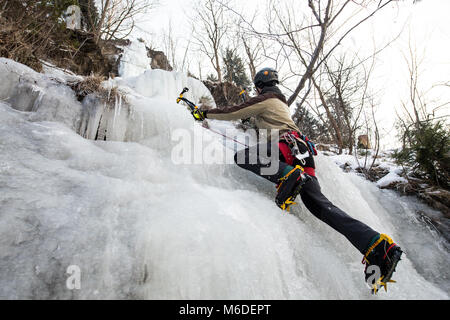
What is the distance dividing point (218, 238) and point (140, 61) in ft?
43.8

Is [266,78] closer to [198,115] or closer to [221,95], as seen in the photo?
[198,115]

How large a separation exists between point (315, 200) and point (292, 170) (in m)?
0.31

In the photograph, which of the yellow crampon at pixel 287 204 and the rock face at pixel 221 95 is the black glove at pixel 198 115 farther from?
the rock face at pixel 221 95

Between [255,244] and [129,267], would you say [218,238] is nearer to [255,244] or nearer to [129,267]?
[255,244]

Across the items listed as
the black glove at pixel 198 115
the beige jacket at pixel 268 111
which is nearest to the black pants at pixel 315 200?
the beige jacket at pixel 268 111

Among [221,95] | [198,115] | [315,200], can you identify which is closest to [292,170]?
[315,200]

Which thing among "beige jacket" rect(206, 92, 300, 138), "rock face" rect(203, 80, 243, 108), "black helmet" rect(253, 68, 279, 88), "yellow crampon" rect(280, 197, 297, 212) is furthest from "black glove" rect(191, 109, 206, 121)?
"rock face" rect(203, 80, 243, 108)

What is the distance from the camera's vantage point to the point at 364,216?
→ 2367 mm

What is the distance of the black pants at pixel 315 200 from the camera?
57.9 inches

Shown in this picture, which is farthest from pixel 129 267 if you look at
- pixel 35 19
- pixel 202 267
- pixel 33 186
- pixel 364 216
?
pixel 35 19

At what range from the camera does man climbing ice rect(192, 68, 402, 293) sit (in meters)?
1.37

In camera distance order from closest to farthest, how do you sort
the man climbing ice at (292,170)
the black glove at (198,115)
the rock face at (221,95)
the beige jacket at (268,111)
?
the man climbing ice at (292,170) < the beige jacket at (268,111) < the black glove at (198,115) < the rock face at (221,95)

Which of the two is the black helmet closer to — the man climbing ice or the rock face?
the man climbing ice
